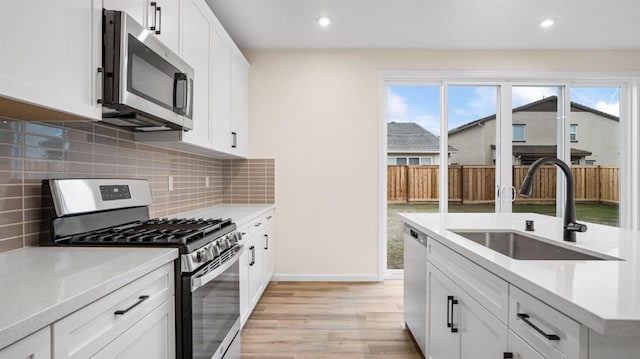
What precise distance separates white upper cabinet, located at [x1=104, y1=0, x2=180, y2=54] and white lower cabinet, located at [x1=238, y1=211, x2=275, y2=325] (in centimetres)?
124

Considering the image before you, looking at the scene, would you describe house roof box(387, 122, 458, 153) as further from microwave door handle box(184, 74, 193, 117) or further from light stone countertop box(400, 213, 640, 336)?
microwave door handle box(184, 74, 193, 117)

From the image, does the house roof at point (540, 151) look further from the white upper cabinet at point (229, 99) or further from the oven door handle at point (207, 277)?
the oven door handle at point (207, 277)

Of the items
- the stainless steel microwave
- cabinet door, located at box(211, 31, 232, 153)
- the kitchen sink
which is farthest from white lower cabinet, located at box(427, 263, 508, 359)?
cabinet door, located at box(211, 31, 232, 153)

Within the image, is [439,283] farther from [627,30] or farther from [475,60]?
[627,30]

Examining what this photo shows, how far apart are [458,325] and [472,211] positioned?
2.66 meters

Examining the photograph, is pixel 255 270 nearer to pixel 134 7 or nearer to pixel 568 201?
pixel 134 7

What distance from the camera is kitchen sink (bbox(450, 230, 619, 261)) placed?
1.48m

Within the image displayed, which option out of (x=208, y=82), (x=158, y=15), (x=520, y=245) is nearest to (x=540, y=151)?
(x=520, y=245)

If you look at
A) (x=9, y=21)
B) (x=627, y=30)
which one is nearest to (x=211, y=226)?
(x=9, y=21)

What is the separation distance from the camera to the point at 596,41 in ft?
11.6

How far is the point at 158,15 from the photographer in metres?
1.75

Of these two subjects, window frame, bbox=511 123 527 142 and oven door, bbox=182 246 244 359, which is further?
window frame, bbox=511 123 527 142

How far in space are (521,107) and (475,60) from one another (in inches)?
29.5

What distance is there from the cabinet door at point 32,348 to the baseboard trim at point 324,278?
3079 mm
